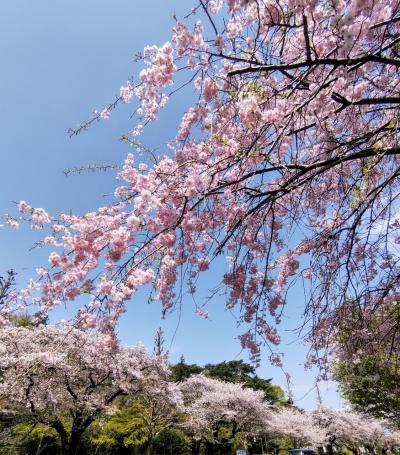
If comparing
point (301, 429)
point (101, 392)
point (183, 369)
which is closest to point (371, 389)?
point (101, 392)

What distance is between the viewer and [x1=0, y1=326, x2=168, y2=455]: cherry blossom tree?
11125 millimetres

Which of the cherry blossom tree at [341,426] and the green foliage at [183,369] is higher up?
the green foliage at [183,369]

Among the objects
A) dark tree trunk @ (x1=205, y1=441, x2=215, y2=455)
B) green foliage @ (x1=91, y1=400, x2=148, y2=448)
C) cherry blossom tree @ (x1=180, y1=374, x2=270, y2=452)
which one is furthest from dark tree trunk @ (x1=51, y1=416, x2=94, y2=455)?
dark tree trunk @ (x1=205, y1=441, x2=215, y2=455)

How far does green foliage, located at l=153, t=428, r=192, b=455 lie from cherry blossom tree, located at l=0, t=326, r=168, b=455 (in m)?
5.51

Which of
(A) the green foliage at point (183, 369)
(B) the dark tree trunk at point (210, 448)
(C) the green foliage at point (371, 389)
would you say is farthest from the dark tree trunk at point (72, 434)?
(A) the green foliage at point (183, 369)

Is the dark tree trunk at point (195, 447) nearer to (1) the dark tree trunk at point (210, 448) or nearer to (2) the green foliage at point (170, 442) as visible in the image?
(1) the dark tree trunk at point (210, 448)

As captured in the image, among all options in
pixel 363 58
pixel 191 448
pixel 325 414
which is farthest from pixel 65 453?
pixel 325 414

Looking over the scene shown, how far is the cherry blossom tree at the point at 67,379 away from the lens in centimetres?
1112

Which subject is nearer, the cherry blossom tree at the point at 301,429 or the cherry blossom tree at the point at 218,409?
the cherry blossom tree at the point at 218,409

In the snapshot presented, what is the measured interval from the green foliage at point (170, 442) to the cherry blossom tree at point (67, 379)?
5.51m

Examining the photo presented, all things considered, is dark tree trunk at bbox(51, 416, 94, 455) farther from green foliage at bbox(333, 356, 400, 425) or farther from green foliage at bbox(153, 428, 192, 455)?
green foliage at bbox(333, 356, 400, 425)

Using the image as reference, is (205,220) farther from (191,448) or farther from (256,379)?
(256,379)

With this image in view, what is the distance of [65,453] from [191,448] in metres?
10.9

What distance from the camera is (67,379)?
1228 cm
